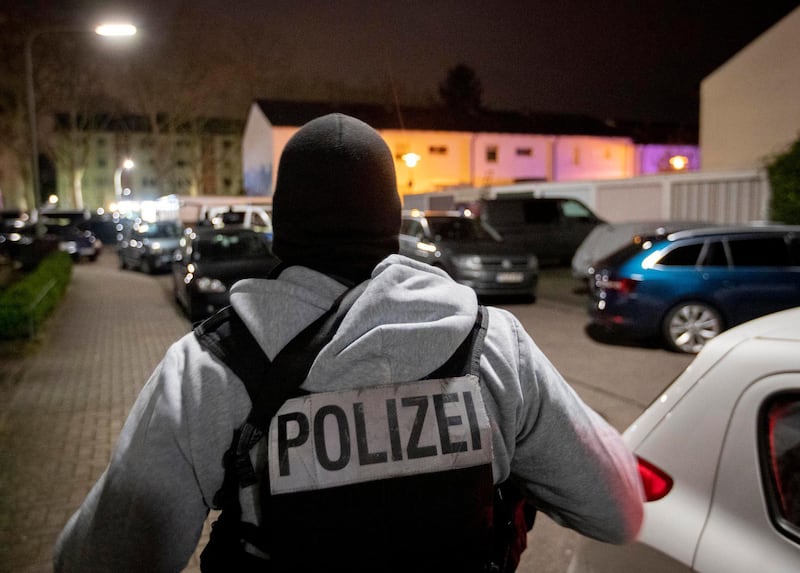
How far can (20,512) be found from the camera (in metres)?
4.59

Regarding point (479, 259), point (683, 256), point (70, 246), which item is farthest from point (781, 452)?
point (70, 246)

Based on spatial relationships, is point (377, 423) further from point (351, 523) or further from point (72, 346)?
point (72, 346)

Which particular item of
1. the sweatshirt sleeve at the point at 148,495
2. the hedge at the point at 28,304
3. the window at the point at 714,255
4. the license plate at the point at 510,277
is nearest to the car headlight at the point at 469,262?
the license plate at the point at 510,277

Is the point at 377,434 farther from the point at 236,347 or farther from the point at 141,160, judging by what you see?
the point at 141,160

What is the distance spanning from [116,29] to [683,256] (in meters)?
11.9

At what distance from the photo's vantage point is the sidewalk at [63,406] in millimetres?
4484

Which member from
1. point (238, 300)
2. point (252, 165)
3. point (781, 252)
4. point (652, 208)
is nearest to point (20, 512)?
point (238, 300)

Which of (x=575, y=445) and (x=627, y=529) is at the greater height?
(x=575, y=445)

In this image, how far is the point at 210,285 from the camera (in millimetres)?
11703

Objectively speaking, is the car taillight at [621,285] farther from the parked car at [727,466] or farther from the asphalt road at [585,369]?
the parked car at [727,466]

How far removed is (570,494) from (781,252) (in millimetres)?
9056

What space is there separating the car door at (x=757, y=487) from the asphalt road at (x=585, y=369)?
2209 mm

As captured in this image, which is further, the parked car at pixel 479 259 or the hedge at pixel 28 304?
the parked car at pixel 479 259

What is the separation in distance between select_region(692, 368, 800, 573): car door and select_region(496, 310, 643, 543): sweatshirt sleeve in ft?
1.16
